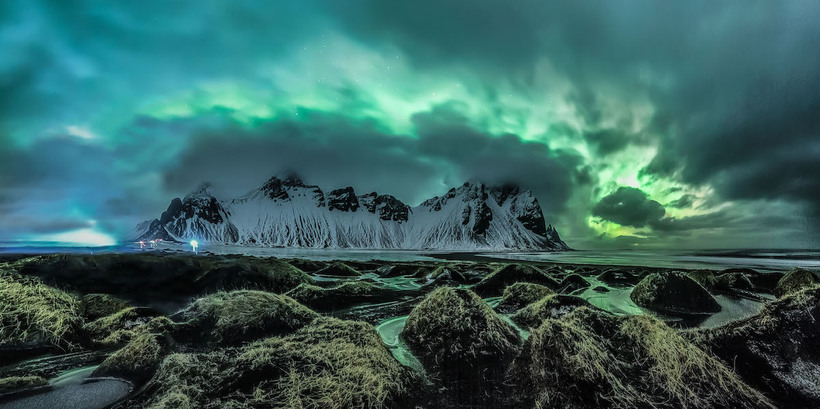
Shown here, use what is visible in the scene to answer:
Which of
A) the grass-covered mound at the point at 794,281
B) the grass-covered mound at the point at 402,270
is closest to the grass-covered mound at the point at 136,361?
the grass-covered mound at the point at 402,270

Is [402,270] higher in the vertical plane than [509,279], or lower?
lower

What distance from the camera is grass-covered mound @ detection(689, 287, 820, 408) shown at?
3553 mm

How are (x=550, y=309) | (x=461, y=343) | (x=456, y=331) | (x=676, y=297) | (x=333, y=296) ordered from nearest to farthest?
1. (x=461, y=343)
2. (x=456, y=331)
3. (x=550, y=309)
4. (x=676, y=297)
5. (x=333, y=296)

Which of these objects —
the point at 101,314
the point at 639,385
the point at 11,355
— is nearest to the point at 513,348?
the point at 639,385

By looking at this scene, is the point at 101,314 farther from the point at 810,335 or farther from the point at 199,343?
the point at 810,335

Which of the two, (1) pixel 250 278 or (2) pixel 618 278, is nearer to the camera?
(1) pixel 250 278

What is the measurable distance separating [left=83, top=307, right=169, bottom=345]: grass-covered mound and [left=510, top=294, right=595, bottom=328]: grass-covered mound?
7.80 metres

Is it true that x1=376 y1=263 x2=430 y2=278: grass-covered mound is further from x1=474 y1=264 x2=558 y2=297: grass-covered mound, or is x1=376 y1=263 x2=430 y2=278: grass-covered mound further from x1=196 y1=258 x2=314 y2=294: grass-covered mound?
x1=196 y1=258 x2=314 y2=294: grass-covered mound

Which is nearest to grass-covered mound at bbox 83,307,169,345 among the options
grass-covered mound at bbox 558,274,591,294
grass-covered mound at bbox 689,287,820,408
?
grass-covered mound at bbox 689,287,820,408

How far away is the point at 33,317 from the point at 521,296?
11784mm

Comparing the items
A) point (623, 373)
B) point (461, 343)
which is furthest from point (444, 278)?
point (623, 373)

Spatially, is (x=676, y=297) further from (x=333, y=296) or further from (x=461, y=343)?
A: (x=333, y=296)

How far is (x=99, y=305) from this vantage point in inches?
304

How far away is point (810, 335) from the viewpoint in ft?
12.8
